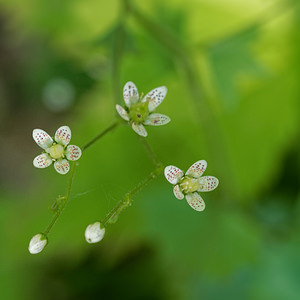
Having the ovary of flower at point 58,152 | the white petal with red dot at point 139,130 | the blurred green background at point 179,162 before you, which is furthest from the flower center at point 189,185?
the blurred green background at point 179,162

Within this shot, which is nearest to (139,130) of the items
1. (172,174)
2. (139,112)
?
(139,112)

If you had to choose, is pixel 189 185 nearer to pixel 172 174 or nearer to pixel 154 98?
pixel 172 174

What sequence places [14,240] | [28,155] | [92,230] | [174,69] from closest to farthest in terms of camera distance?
[92,230]
[174,69]
[14,240]
[28,155]

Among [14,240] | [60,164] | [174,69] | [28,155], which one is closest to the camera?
[60,164]

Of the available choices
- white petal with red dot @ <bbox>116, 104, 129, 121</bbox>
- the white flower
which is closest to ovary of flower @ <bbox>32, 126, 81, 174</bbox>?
white petal with red dot @ <bbox>116, 104, 129, 121</bbox>

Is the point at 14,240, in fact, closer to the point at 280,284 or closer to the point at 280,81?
the point at 280,284

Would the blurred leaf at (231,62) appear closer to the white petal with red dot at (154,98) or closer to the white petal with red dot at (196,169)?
the white petal with red dot at (154,98)

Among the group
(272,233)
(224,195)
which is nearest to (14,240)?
(224,195)
